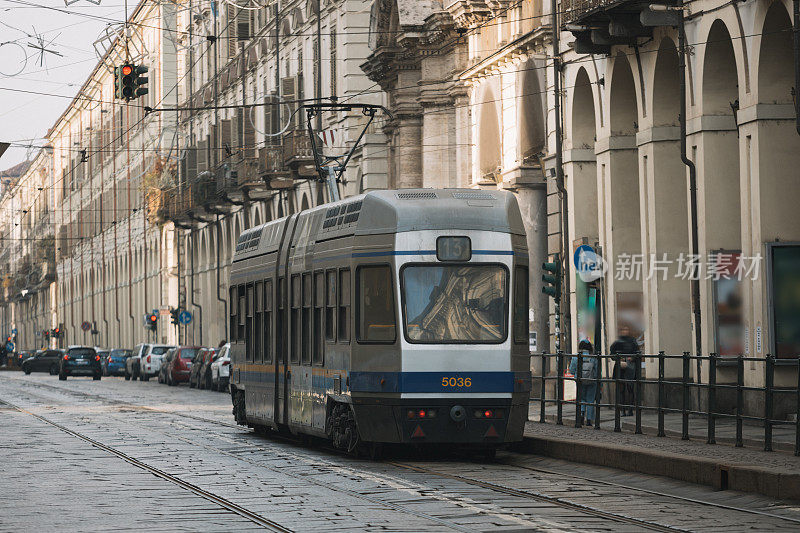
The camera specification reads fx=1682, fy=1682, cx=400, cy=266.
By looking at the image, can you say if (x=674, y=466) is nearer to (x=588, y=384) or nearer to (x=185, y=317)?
(x=588, y=384)

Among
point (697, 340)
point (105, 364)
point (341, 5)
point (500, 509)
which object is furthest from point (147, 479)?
point (105, 364)

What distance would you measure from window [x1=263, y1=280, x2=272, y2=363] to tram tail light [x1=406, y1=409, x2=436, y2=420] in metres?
4.84

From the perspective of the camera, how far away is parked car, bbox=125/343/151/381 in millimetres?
65375

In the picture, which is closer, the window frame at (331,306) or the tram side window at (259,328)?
the window frame at (331,306)

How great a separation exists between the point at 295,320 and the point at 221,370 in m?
25.9

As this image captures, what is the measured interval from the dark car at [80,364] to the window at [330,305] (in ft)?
160

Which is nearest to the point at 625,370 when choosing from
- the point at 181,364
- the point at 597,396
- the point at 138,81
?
the point at 597,396

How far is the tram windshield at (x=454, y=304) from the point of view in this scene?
18891mm

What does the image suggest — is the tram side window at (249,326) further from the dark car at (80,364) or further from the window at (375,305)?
the dark car at (80,364)

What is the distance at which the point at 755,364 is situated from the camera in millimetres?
23156

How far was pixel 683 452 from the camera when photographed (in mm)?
17500

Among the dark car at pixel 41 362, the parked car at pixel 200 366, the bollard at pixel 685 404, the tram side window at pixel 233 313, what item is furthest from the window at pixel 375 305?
the dark car at pixel 41 362

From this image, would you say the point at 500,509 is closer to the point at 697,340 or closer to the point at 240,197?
the point at 697,340

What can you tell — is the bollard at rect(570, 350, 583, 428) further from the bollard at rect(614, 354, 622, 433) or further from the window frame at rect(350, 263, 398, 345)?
the window frame at rect(350, 263, 398, 345)
